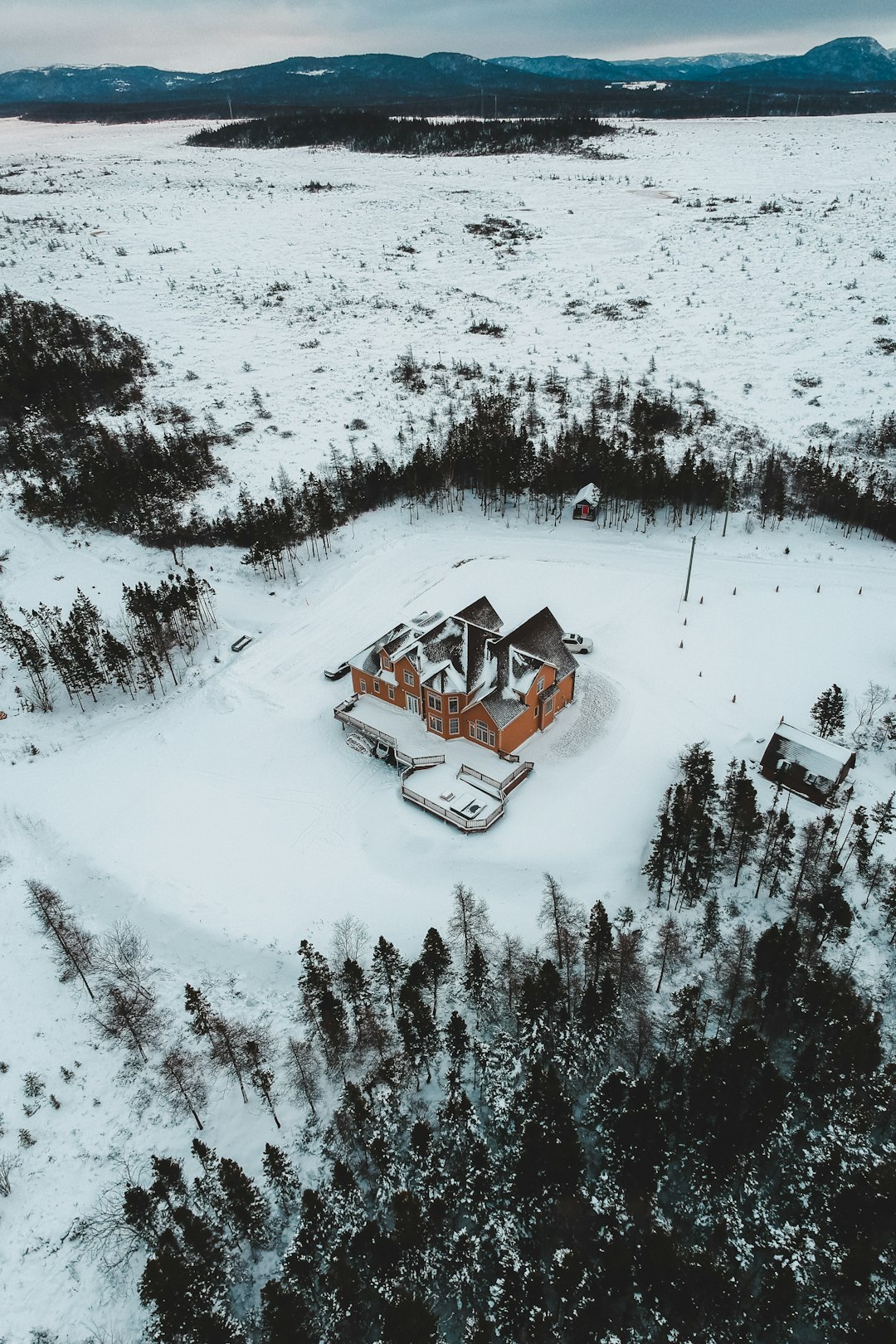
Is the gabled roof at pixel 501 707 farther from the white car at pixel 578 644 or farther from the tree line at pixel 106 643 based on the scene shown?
the tree line at pixel 106 643

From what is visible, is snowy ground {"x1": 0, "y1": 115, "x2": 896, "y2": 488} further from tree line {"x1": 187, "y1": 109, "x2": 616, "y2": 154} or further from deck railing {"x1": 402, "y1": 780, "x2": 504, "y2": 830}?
deck railing {"x1": 402, "y1": 780, "x2": 504, "y2": 830}

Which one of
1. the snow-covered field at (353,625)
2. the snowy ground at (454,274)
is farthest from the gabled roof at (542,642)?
the snowy ground at (454,274)

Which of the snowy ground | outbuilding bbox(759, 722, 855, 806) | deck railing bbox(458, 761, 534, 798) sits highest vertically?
the snowy ground

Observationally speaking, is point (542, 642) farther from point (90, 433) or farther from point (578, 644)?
point (90, 433)

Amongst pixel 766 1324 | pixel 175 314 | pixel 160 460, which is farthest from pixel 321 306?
pixel 766 1324

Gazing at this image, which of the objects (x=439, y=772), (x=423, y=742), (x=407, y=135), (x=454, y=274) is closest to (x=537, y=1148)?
(x=439, y=772)

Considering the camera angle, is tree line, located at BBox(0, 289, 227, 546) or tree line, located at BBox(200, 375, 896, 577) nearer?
tree line, located at BBox(200, 375, 896, 577)

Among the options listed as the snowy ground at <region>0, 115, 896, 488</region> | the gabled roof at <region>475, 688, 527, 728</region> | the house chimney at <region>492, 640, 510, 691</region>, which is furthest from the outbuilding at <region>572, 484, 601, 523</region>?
the gabled roof at <region>475, 688, 527, 728</region>
